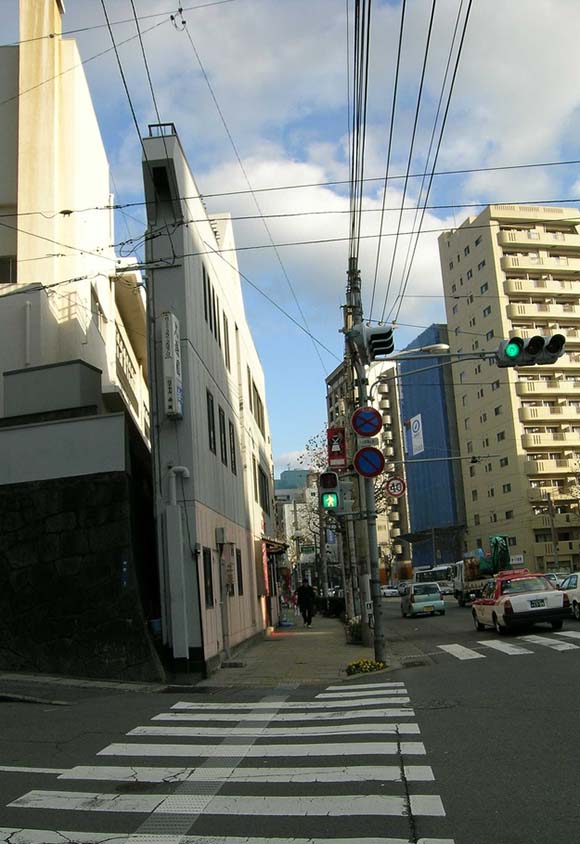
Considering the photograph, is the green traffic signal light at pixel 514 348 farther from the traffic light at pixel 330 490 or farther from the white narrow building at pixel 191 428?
the white narrow building at pixel 191 428

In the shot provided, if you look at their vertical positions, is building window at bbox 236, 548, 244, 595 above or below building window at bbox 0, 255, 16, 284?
below

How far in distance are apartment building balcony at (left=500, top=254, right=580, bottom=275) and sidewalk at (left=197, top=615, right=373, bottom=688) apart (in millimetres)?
52454

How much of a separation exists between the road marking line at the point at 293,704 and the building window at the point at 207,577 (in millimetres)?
4196

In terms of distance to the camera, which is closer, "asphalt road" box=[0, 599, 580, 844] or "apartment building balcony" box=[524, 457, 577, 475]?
"asphalt road" box=[0, 599, 580, 844]

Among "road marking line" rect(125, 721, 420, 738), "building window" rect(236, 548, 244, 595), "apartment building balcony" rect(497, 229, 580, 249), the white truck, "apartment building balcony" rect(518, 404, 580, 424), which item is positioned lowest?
the white truck

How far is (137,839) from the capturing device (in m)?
5.29

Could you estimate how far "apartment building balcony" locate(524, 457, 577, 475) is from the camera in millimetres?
66438

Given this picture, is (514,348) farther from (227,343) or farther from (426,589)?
(426,589)

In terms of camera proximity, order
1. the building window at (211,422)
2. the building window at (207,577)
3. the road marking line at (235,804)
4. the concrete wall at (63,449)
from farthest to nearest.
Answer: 1. the building window at (211,422)
2. the building window at (207,577)
3. the concrete wall at (63,449)
4. the road marking line at (235,804)

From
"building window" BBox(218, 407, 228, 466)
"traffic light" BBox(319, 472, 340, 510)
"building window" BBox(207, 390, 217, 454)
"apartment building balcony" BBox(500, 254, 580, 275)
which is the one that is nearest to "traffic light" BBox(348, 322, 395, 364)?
"traffic light" BBox(319, 472, 340, 510)

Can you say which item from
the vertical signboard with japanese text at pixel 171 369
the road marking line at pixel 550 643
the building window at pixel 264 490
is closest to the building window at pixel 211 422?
the vertical signboard with japanese text at pixel 171 369

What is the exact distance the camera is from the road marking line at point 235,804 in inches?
225

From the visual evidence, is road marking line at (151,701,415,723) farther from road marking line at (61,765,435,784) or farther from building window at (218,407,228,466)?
building window at (218,407,228,466)

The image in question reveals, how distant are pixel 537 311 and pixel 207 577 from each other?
192 feet
